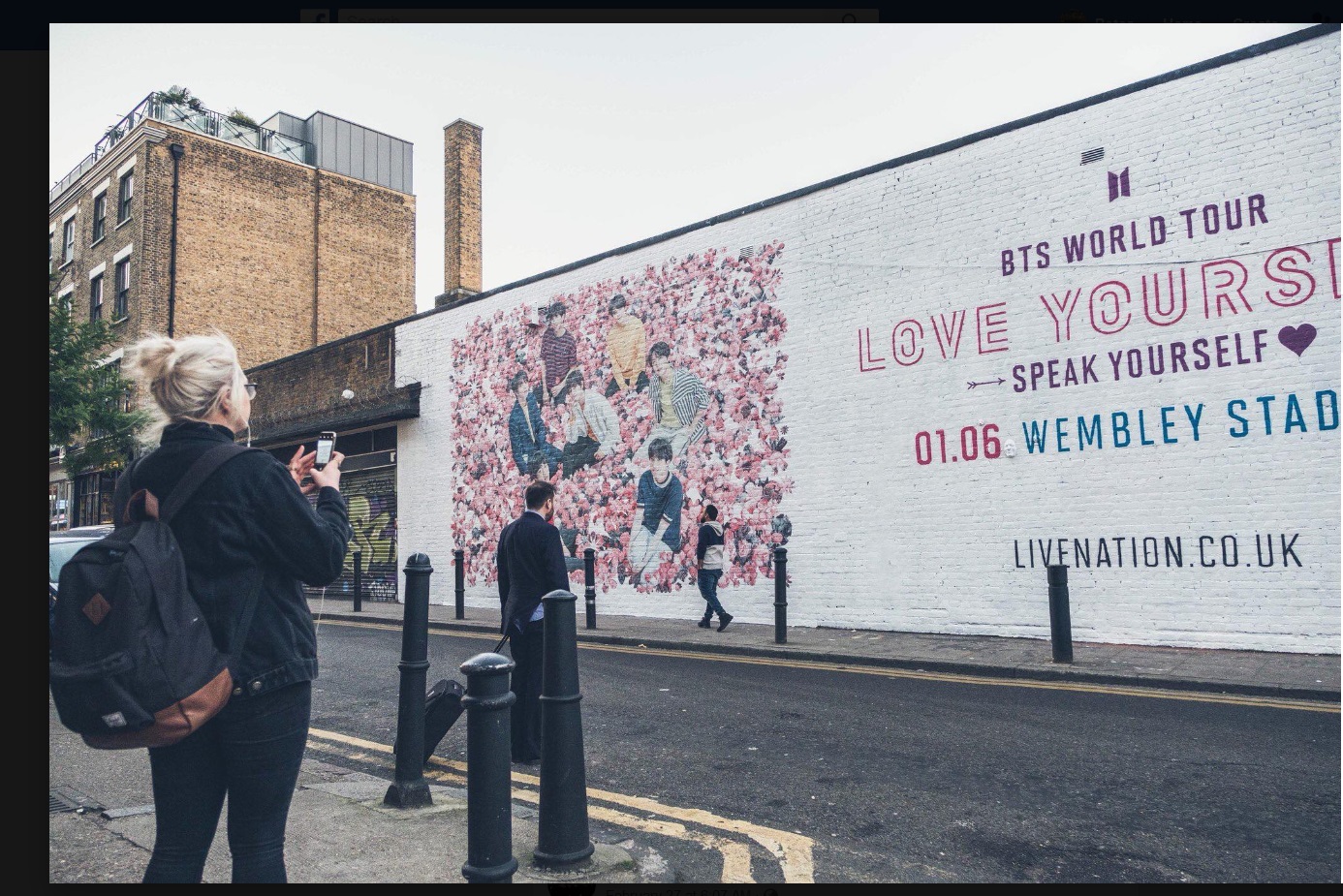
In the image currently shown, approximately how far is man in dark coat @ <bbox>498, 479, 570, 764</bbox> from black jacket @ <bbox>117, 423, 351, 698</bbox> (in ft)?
9.87

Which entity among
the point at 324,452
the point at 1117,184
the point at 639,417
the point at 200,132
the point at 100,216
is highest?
the point at 200,132

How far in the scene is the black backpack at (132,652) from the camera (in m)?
2.05

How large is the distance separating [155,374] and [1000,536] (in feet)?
31.5

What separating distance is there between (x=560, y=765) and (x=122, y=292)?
27.9m

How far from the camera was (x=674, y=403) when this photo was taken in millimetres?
13938

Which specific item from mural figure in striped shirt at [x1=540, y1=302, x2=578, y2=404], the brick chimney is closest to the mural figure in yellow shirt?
mural figure in striped shirt at [x1=540, y1=302, x2=578, y2=404]

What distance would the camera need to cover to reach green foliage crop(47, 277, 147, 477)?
46.1 feet

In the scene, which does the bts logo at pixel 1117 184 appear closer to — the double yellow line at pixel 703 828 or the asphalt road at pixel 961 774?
the asphalt road at pixel 961 774

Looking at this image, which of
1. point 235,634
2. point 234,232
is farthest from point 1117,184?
point 234,232

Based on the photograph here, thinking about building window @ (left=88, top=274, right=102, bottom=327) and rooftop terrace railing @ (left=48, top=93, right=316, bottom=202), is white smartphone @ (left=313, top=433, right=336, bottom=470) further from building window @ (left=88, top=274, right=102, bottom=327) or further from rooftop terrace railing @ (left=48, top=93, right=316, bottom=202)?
building window @ (left=88, top=274, right=102, bottom=327)

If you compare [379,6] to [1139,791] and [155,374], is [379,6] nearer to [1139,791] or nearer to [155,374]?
[155,374]

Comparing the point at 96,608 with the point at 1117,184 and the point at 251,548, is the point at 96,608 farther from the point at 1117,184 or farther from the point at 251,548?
the point at 1117,184

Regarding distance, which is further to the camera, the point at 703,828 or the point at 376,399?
the point at 376,399

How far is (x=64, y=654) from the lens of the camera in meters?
2.07
